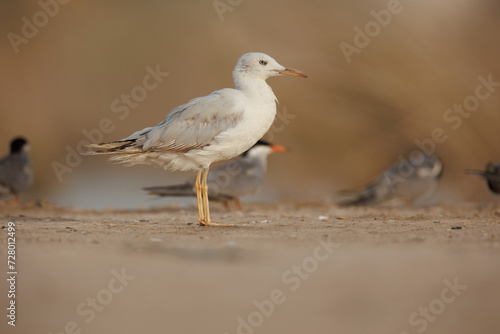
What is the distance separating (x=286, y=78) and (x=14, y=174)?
24.0ft

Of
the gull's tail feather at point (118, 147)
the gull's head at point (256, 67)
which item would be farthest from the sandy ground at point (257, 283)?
the gull's head at point (256, 67)

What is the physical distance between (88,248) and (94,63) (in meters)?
12.2

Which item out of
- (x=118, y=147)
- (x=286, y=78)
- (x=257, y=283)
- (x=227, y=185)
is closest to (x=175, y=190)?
(x=227, y=185)

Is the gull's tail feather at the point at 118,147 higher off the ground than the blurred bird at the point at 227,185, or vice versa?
the gull's tail feather at the point at 118,147

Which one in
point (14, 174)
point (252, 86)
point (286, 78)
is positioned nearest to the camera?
point (252, 86)

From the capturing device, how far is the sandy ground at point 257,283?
438cm

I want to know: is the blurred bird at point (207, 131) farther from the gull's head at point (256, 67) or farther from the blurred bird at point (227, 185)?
the blurred bird at point (227, 185)

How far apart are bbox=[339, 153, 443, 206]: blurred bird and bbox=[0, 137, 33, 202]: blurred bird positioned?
5.00 meters

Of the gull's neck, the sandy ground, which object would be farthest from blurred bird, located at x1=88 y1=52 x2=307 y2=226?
the sandy ground

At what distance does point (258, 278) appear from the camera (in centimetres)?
480

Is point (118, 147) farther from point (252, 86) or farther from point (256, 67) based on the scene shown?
point (256, 67)

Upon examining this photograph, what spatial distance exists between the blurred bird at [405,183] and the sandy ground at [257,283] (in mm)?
5166

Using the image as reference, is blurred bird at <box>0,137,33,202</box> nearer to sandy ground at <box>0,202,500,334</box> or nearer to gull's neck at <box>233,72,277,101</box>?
sandy ground at <box>0,202,500,334</box>

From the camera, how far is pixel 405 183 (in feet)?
36.7
